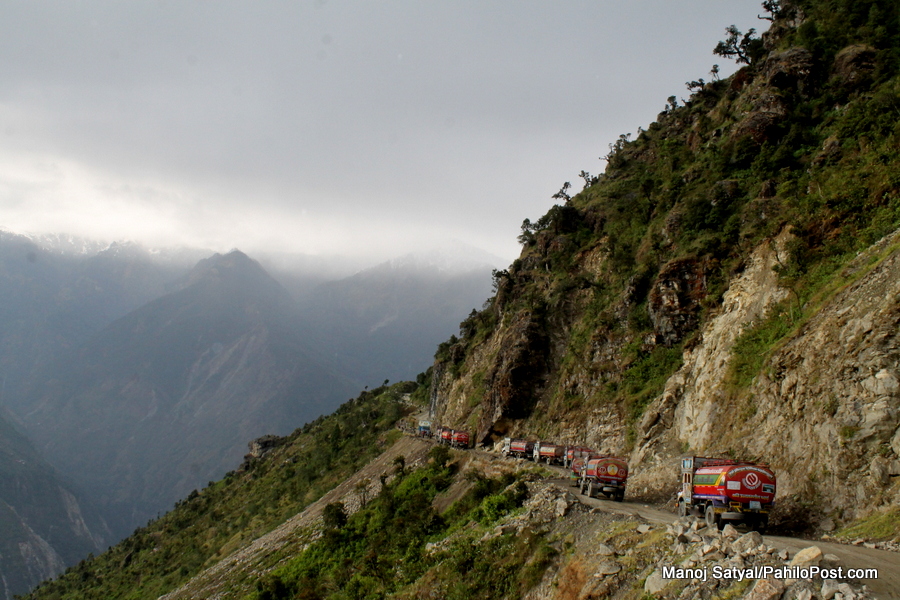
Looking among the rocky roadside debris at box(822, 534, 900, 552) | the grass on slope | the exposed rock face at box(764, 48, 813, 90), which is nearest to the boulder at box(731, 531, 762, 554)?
the rocky roadside debris at box(822, 534, 900, 552)

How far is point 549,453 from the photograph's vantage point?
→ 4009 centimetres

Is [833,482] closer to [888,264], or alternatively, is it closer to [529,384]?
[888,264]

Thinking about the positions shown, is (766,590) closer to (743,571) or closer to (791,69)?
(743,571)

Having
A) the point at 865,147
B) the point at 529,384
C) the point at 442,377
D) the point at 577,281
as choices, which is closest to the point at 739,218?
the point at 865,147

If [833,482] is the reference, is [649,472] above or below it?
below

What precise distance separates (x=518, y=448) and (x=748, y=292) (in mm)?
22609

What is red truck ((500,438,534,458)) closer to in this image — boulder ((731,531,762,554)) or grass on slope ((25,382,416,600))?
grass on slope ((25,382,416,600))

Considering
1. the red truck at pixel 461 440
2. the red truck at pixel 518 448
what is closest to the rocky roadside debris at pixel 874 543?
the red truck at pixel 518 448

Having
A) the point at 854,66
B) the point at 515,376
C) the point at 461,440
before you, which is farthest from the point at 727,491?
the point at 461,440

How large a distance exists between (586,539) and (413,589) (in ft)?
26.9

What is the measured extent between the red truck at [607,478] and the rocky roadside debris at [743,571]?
1263 centimetres

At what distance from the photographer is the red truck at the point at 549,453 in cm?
3975

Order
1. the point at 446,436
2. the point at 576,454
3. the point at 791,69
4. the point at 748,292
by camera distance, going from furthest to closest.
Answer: the point at 446,436 < the point at 791,69 < the point at 576,454 < the point at 748,292

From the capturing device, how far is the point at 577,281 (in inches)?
2183
